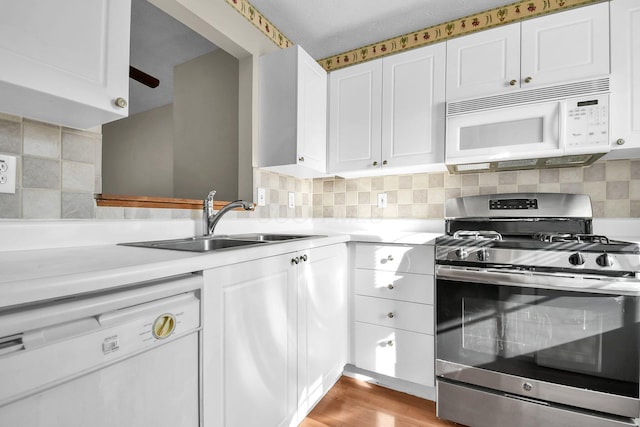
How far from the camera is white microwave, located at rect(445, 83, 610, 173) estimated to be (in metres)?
1.51

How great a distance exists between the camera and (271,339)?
3.84 feet

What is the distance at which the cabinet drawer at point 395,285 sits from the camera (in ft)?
5.48

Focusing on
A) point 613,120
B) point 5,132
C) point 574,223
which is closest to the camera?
point 5,132

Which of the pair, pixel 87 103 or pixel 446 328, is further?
pixel 446 328

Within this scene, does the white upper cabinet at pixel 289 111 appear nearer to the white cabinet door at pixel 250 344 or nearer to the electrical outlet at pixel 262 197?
the electrical outlet at pixel 262 197

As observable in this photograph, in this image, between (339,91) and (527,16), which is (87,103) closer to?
(339,91)

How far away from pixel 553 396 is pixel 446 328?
0.49 meters

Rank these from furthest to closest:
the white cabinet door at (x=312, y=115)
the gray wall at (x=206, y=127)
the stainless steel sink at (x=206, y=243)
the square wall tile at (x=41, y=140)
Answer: the gray wall at (x=206, y=127), the white cabinet door at (x=312, y=115), the stainless steel sink at (x=206, y=243), the square wall tile at (x=41, y=140)

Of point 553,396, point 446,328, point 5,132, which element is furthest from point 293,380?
point 5,132

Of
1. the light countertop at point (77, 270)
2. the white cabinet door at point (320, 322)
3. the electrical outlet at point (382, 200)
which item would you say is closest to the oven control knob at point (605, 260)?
the white cabinet door at point (320, 322)

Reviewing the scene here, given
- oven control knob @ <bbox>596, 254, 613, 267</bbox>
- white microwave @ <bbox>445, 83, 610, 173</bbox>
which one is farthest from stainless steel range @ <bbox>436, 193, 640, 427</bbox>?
white microwave @ <bbox>445, 83, 610, 173</bbox>

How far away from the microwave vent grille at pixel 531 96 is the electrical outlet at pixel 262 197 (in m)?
1.33

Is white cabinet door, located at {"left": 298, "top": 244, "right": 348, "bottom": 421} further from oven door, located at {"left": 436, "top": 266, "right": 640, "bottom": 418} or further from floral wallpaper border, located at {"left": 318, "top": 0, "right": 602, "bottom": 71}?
floral wallpaper border, located at {"left": 318, "top": 0, "right": 602, "bottom": 71}

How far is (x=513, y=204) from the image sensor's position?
1857mm
